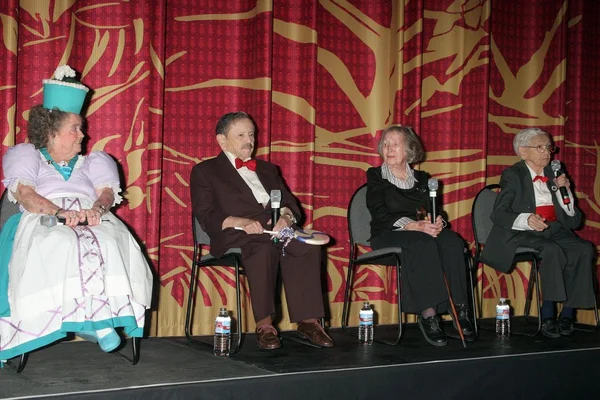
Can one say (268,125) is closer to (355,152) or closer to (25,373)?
(355,152)

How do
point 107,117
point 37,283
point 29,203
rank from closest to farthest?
point 37,283 → point 29,203 → point 107,117

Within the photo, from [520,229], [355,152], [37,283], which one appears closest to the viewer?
[37,283]

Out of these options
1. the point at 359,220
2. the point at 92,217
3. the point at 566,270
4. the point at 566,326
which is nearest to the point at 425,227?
the point at 359,220

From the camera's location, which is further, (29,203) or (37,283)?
(29,203)

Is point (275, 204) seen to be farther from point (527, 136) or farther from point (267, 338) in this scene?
point (527, 136)

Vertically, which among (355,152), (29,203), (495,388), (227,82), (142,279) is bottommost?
(495,388)

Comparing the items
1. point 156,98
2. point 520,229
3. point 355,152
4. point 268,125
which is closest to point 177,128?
point 156,98

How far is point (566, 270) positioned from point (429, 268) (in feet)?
3.34

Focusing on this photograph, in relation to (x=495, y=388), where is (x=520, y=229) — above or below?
above

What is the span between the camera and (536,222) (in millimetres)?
4312

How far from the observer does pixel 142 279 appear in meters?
3.21

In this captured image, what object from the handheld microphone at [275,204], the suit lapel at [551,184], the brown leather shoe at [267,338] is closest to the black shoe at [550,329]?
the suit lapel at [551,184]

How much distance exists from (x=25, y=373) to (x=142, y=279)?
0.59 meters

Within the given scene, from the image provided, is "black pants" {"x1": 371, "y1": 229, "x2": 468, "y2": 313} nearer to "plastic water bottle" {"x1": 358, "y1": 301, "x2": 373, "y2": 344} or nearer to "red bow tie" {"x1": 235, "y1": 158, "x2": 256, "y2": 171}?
"plastic water bottle" {"x1": 358, "y1": 301, "x2": 373, "y2": 344}
